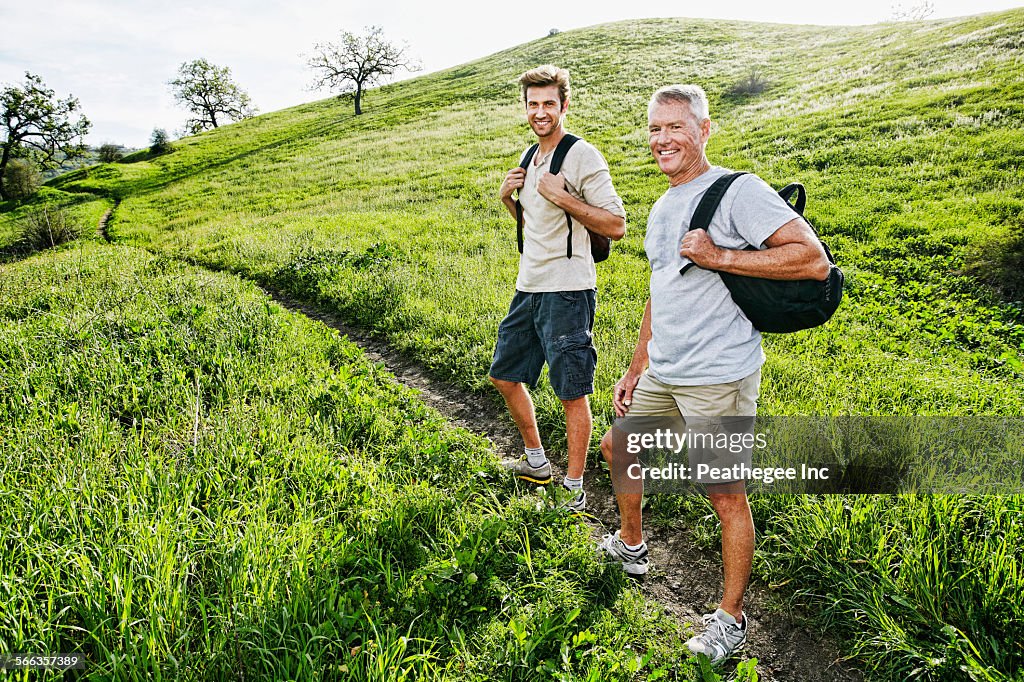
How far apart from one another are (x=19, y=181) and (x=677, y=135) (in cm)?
4618

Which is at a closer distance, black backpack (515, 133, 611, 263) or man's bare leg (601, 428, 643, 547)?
man's bare leg (601, 428, 643, 547)

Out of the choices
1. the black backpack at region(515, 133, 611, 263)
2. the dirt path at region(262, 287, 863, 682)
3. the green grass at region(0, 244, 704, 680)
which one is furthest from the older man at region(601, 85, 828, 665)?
the black backpack at region(515, 133, 611, 263)

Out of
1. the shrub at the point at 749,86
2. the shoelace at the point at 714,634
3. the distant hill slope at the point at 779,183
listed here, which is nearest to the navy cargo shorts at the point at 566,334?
the shoelace at the point at 714,634

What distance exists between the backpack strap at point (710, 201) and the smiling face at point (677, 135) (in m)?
0.16

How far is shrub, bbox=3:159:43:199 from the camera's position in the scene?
3478 centimetres

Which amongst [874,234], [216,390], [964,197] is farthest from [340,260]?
[964,197]

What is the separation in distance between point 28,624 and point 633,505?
112 inches

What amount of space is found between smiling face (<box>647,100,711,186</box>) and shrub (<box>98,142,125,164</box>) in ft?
182

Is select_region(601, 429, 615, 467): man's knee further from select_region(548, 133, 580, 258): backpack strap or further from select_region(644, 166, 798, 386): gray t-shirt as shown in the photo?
select_region(548, 133, 580, 258): backpack strap

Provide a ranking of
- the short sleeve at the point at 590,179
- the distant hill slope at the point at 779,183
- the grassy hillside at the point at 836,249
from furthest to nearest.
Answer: the distant hill slope at the point at 779,183, the short sleeve at the point at 590,179, the grassy hillside at the point at 836,249

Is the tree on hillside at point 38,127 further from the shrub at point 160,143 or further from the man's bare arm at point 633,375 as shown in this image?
the man's bare arm at point 633,375

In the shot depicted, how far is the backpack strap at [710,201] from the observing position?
2.45 m

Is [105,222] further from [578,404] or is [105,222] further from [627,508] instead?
[627,508]

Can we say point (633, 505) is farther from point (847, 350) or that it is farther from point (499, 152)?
point (499, 152)
